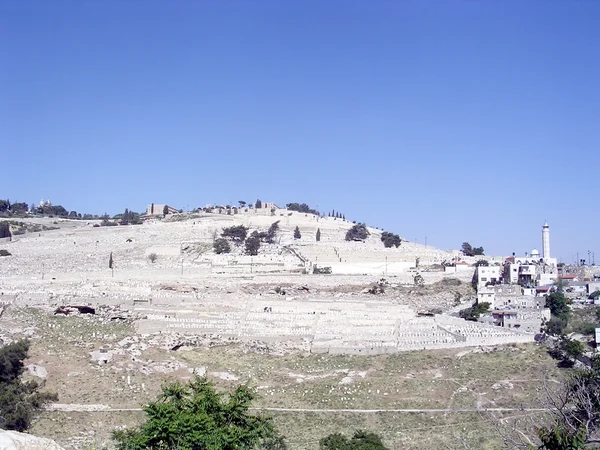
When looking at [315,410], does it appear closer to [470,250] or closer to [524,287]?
[524,287]

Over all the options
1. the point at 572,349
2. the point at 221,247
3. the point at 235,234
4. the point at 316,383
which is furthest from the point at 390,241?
the point at 316,383

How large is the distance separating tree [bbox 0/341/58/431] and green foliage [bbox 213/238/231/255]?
87.4 feet

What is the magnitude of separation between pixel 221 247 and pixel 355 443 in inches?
1449

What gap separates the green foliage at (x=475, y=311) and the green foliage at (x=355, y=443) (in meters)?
17.4

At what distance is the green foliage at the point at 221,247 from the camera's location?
55.5 metres

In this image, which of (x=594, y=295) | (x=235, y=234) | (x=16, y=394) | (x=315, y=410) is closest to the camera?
(x=16, y=394)

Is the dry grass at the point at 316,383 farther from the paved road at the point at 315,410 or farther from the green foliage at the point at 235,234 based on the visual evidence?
the green foliage at the point at 235,234

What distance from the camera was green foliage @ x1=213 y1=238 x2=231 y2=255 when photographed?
5547 cm

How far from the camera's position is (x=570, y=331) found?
116 feet

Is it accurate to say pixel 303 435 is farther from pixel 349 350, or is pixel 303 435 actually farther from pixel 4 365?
pixel 4 365

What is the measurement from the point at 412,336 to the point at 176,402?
1710cm

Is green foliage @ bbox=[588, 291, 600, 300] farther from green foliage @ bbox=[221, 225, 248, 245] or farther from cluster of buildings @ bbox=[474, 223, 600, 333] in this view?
green foliage @ bbox=[221, 225, 248, 245]

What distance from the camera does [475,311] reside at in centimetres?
3756

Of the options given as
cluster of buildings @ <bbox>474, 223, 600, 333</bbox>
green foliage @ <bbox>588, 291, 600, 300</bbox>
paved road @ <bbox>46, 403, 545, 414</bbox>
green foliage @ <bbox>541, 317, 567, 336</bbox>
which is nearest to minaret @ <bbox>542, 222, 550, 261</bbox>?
cluster of buildings @ <bbox>474, 223, 600, 333</bbox>
